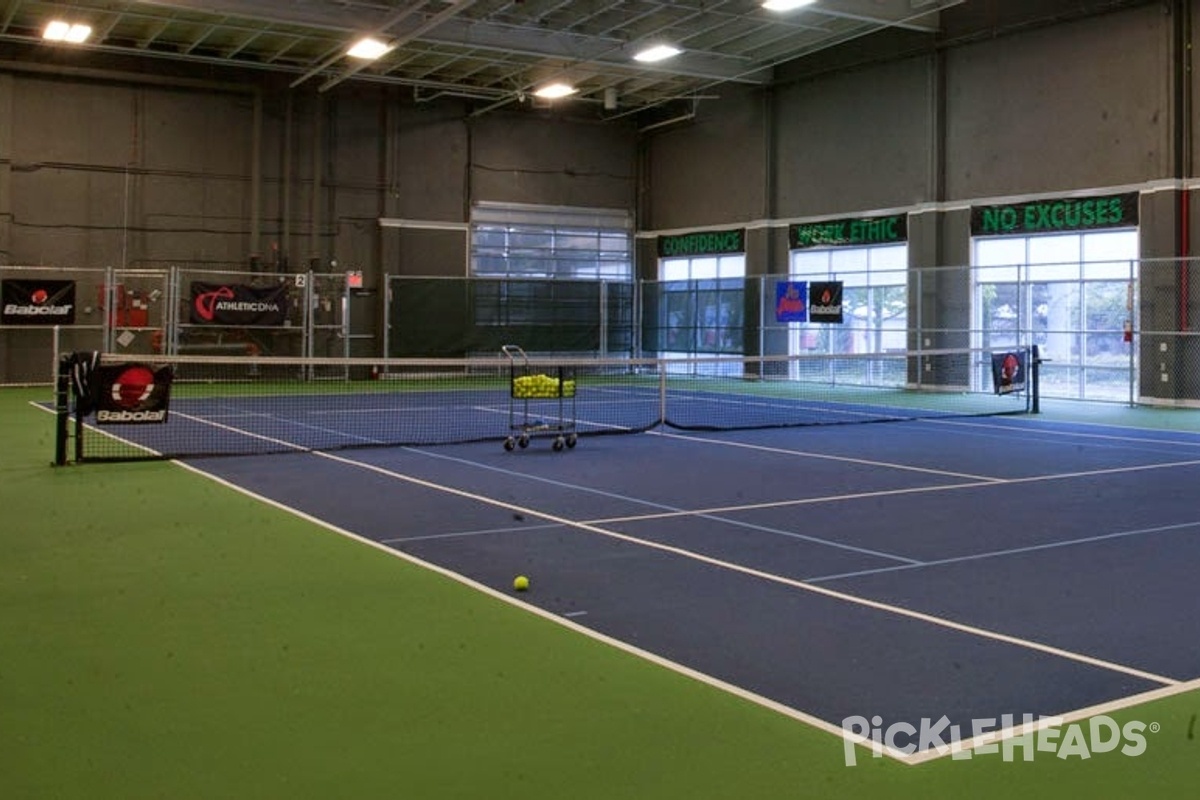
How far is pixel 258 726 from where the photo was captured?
487cm

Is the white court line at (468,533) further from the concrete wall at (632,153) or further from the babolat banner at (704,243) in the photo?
the babolat banner at (704,243)

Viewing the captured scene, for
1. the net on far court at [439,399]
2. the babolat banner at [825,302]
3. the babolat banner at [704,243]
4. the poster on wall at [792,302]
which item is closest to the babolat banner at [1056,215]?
the net on far court at [439,399]

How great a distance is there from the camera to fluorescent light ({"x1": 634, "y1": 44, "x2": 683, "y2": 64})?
2666 centimetres

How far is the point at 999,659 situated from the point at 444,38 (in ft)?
73.5

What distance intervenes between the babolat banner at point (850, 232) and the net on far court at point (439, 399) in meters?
2.85

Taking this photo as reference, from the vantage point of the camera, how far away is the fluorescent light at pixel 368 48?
1000 inches

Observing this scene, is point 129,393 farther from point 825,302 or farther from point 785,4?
point 825,302

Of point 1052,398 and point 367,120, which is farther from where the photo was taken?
point 367,120

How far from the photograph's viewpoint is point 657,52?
27156 mm

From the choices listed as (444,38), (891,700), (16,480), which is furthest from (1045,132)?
(891,700)

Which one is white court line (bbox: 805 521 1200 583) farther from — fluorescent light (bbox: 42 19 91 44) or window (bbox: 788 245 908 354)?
fluorescent light (bbox: 42 19 91 44)

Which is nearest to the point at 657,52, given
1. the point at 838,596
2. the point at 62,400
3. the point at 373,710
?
the point at 62,400

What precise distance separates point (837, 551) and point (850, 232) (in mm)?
22018

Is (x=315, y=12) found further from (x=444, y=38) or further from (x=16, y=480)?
(x=16, y=480)
